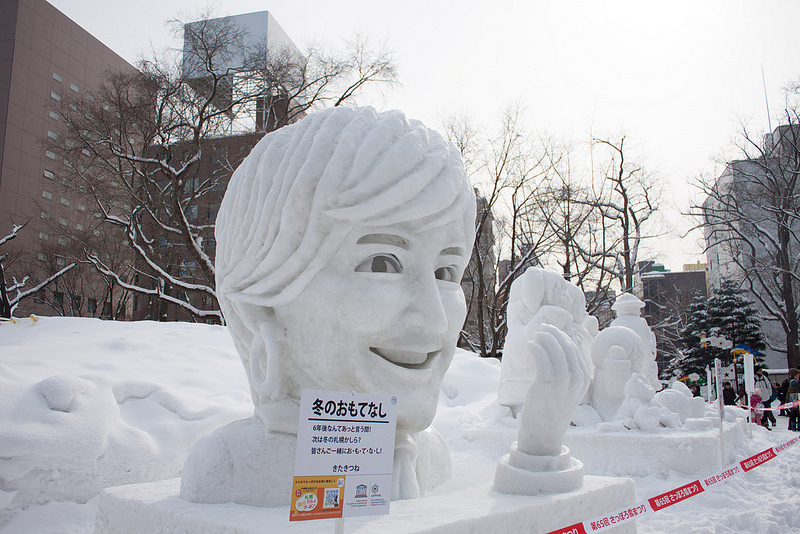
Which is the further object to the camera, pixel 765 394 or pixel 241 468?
pixel 765 394

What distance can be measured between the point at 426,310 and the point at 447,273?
39 centimetres

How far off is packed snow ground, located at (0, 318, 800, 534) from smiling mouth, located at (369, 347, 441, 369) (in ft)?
3.21

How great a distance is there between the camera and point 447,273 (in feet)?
8.93

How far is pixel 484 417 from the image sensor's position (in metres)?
7.04

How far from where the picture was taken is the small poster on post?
151cm

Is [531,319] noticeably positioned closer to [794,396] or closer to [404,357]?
[404,357]

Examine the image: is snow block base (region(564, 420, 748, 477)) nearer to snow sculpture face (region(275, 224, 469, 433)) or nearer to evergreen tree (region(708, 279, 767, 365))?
snow sculpture face (region(275, 224, 469, 433))

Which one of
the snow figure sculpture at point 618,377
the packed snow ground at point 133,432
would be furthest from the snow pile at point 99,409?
the snow figure sculpture at point 618,377

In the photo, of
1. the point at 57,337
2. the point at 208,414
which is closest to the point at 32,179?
the point at 57,337

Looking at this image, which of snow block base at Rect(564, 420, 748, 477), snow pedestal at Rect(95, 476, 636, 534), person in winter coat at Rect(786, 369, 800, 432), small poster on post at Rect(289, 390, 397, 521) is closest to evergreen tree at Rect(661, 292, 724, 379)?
person in winter coat at Rect(786, 369, 800, 432)

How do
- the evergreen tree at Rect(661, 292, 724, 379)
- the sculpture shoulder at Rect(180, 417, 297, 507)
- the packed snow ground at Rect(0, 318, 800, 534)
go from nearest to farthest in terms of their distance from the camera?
1. the sculpture shoulder at Rect(180, 417, 297, 507)
2. the packed snow ground at Rect(0, 318, 800, 534)
3. the evergreen tree at Rect(661, 292, 724, 379)

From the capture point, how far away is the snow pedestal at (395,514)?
1884 mm

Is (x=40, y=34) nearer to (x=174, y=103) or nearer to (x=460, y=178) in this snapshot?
(x=174, y=103)

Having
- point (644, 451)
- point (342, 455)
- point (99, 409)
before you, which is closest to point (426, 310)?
point (342, 455)
